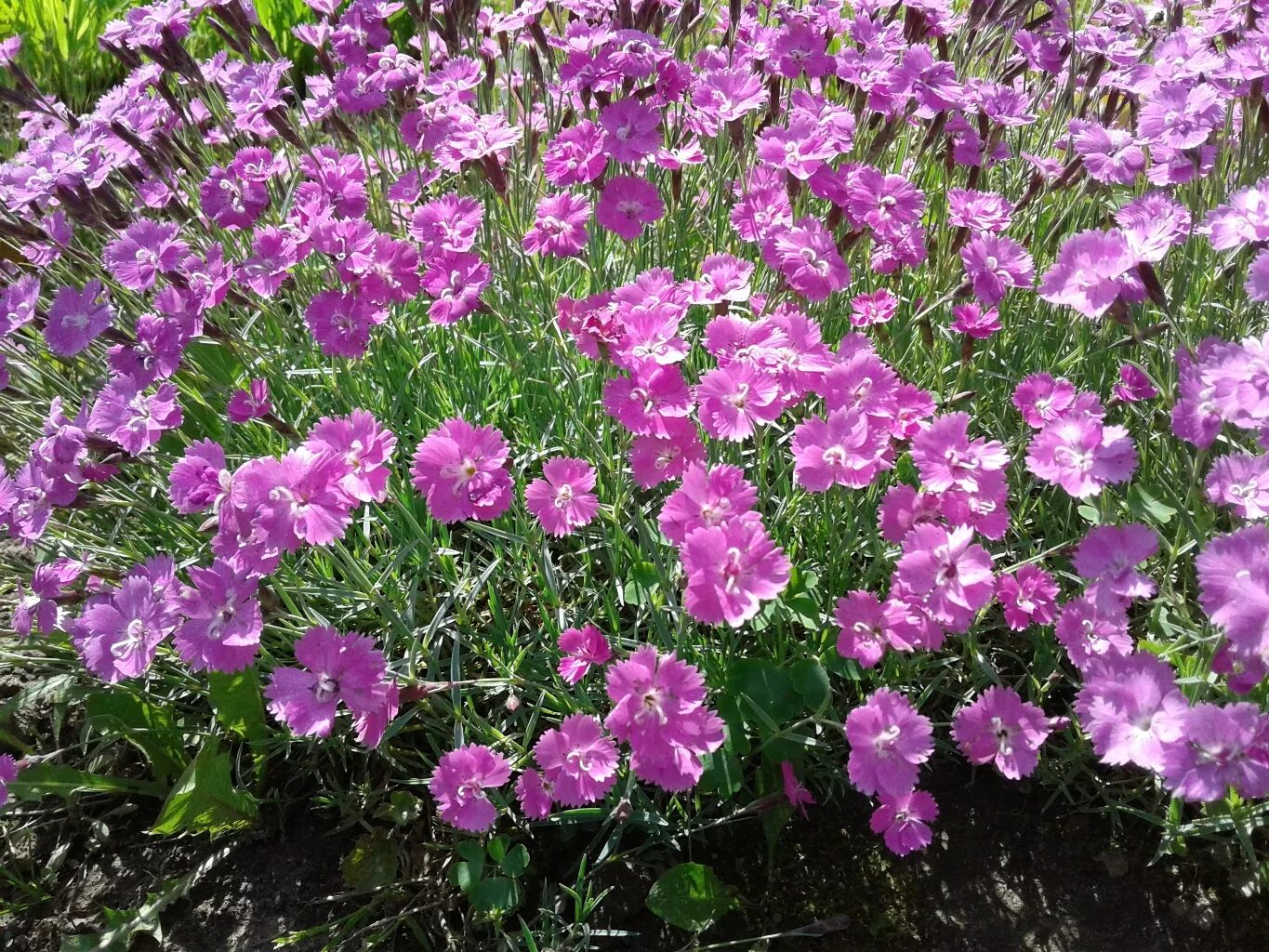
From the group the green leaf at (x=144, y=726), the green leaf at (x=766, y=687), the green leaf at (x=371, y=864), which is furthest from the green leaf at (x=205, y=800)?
the green leaf at (x=766, y=687)

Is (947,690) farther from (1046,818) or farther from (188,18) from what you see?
(188,18)

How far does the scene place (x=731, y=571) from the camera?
1.33m

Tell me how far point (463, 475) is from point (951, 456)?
788 mm

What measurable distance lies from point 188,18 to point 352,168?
30.2 inches

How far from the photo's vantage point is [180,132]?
271 cm

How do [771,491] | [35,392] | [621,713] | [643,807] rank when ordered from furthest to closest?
[35,392], [771,491], [643,807], [621,713]

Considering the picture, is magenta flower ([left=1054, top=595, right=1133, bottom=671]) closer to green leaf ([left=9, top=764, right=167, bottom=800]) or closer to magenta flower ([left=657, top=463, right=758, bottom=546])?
magenta flower ([left=657, top=463, right=758, bottom=546])

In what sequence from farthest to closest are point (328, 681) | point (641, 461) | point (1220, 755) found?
point (641, 461), point (328, 681), point (1220, 755)

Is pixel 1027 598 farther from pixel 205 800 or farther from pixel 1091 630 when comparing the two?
pixel 205 800

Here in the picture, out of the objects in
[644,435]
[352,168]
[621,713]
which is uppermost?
[352,168]

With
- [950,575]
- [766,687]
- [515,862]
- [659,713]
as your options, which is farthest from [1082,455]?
[515,862]

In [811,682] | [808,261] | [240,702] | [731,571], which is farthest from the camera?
[240,702]

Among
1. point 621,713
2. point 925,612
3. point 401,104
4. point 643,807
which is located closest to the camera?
point 621,713

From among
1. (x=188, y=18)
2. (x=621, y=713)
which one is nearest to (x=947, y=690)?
(x=621, y=713)
